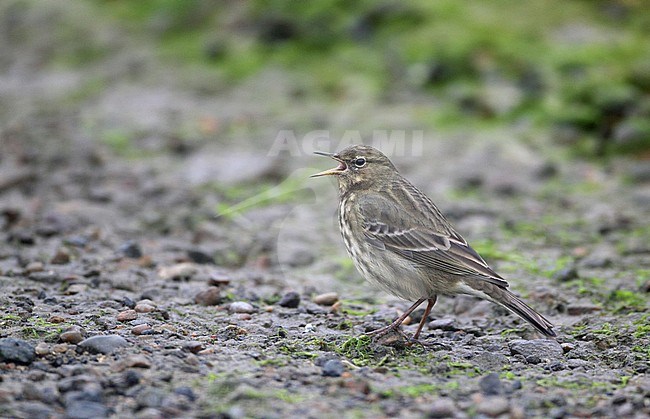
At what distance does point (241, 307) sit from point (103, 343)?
1516 mm

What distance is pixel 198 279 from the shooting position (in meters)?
7.57

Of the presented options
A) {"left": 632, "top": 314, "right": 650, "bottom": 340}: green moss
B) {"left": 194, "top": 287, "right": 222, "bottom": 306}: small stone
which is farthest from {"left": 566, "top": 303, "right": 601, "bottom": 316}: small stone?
{"left": 194, "top": 287, "right": 222, "bottom": 306}: small stone

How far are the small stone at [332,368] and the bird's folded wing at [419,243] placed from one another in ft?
4.07

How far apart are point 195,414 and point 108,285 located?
107 inches

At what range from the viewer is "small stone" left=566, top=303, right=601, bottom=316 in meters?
6.89

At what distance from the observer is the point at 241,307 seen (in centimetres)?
672

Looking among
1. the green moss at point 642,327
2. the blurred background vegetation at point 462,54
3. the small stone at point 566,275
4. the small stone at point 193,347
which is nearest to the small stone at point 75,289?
the small stone at point 193,347

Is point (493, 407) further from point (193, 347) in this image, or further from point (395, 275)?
point (193, 347)

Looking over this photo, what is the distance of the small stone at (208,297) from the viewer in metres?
6.86

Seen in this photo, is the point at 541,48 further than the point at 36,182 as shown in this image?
Yes

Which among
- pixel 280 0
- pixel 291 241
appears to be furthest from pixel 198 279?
pixel 280 0

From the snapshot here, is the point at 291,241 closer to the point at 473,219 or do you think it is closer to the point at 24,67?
the point at 473,219

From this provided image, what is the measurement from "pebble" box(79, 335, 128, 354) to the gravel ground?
24 mm

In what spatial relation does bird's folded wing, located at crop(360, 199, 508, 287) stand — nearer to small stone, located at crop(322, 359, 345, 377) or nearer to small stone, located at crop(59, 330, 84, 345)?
small stone, located at crop(322, 359, 345, 377)
